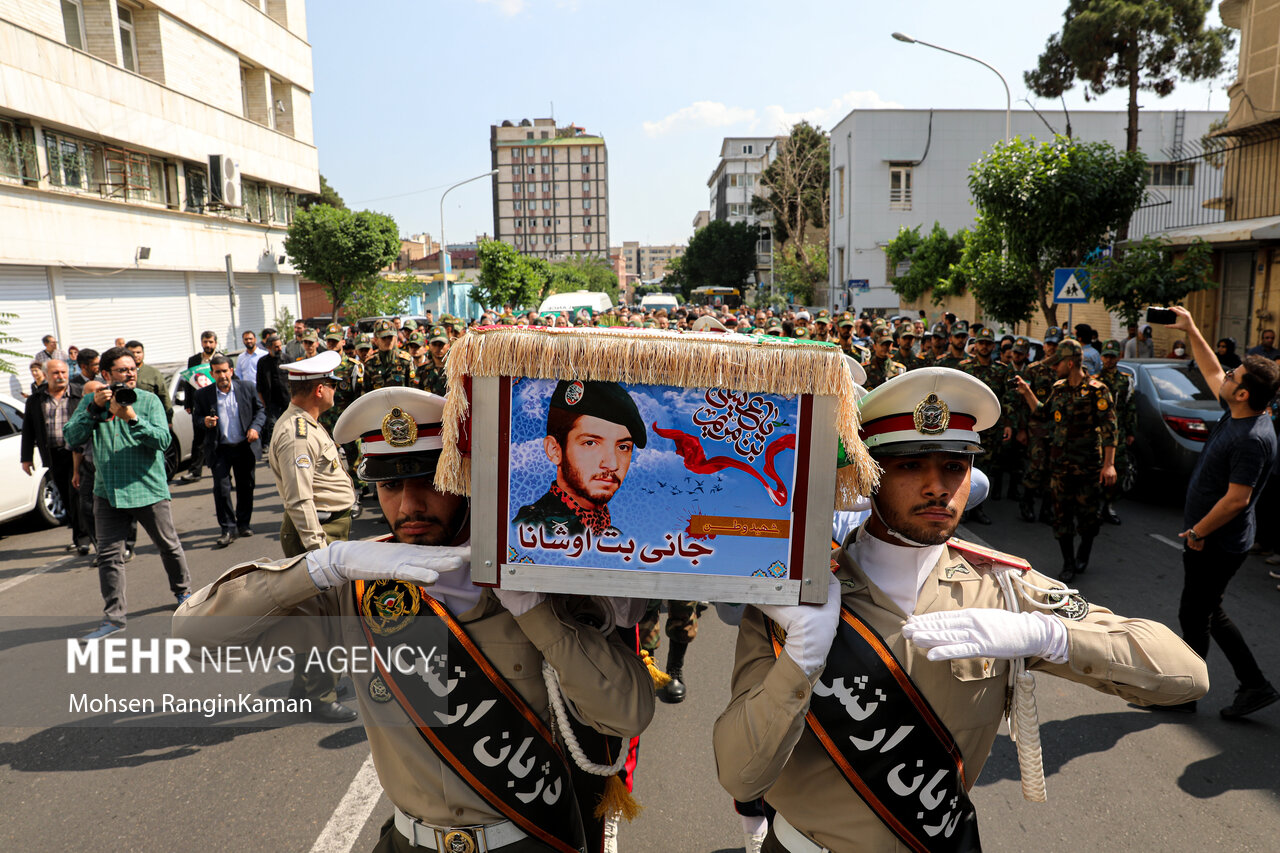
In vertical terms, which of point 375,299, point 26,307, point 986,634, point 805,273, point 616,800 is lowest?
point 616,800

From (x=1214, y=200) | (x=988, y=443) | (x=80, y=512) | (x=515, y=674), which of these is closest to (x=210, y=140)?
(x=80, y=512)

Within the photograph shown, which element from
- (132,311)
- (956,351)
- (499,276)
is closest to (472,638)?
(956,351)

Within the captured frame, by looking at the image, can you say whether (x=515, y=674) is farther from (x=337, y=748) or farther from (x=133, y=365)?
(x=133, y=365)

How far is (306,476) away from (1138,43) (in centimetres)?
2411

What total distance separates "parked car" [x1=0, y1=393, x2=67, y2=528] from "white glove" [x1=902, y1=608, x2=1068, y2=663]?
971cm

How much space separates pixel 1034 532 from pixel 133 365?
28.2ft

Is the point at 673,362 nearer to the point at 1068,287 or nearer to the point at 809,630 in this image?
the point at 809,630

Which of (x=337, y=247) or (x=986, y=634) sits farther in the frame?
(x=337, y=247)

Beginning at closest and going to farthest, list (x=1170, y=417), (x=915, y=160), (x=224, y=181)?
1. (x=1170, y=417)
2. (x=224, y=181)
3. (x=915, y=160)

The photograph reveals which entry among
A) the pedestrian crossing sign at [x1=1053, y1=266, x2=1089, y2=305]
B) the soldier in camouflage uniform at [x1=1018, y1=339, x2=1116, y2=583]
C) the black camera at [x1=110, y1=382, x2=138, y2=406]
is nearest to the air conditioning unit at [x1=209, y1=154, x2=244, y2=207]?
the black camera at [x1=110, y1=382, x2=138, y2=406]

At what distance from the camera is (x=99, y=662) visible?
19.3 ft

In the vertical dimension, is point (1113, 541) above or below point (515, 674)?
below

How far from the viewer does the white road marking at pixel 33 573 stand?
7.47 metres

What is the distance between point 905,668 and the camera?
1.98m
